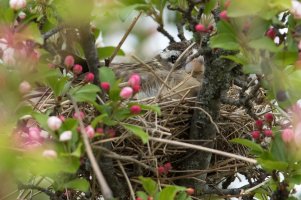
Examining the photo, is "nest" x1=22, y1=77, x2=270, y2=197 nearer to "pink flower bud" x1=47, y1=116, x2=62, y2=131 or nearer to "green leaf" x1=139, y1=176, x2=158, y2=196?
"green leaf" x1=139, y1=176, x2=158, y2=196

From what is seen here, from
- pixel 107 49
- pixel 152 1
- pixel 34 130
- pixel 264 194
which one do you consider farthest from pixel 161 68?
pixel 34 130

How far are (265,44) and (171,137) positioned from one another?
0.97m

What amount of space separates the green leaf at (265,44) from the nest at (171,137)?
2.18 feet

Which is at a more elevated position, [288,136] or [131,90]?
[131,90]

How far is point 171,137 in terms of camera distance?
2521mm

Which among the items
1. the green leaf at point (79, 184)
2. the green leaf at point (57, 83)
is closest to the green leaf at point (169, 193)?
the green leaf at point (79, 184)

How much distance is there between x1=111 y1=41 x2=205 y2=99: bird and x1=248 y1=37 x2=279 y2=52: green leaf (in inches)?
38.3

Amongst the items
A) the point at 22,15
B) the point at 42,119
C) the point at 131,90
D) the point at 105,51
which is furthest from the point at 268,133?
the point at 22,15

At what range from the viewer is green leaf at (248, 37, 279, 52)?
1.61 m

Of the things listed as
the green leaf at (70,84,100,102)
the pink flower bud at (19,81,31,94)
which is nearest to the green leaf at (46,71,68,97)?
the green leaf at (70,84,100,102)

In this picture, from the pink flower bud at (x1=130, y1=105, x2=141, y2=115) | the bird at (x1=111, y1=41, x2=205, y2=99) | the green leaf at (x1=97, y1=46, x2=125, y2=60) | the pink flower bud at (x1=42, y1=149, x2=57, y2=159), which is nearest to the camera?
the pink flower bud at (x1=42, y1=149, x2=57, y2=159)

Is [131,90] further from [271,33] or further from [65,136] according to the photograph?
[271,33]

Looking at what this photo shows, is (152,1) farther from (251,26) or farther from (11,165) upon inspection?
(11,165)

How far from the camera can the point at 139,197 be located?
5.77ft
